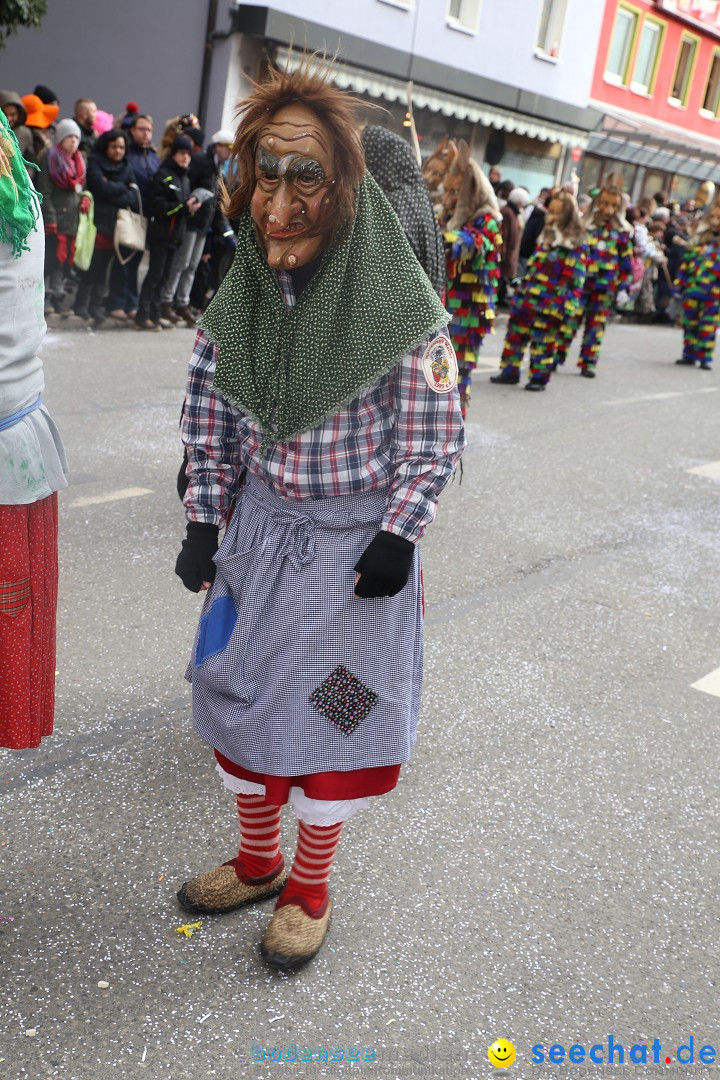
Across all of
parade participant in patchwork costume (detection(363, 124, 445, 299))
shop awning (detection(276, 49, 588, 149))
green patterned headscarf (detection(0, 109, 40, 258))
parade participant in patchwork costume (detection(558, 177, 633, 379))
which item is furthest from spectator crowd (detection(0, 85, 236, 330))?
green patterned headscarf (detection(0, 109, 40, 258))

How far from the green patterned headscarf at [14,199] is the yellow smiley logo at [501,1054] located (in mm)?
1943

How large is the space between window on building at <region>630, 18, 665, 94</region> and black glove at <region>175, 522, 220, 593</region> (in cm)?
2717

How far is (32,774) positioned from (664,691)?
2.37 m

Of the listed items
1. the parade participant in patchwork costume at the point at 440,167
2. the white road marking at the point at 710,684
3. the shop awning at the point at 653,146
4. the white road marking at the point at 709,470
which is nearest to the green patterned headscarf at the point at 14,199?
the white road marking at the point at 710,684

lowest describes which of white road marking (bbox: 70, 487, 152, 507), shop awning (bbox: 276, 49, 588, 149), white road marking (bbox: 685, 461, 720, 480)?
white road marking (bbox: 70, 487, 152, 507)

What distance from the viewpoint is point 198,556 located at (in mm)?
2369

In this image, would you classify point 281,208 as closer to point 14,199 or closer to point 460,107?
point 14,199

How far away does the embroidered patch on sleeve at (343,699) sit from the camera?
2.25m

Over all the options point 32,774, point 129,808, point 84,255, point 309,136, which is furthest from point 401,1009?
point 84,255

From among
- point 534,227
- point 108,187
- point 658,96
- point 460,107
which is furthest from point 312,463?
point 658,96

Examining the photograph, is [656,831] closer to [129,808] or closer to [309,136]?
[129,808]

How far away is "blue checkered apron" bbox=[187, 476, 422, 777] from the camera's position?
7.33 ft

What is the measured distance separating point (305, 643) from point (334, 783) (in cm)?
32

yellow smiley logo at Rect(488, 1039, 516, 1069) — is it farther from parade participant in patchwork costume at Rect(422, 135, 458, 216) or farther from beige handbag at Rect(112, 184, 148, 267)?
beige handbag at Rect(112, 184, 148, 267)
